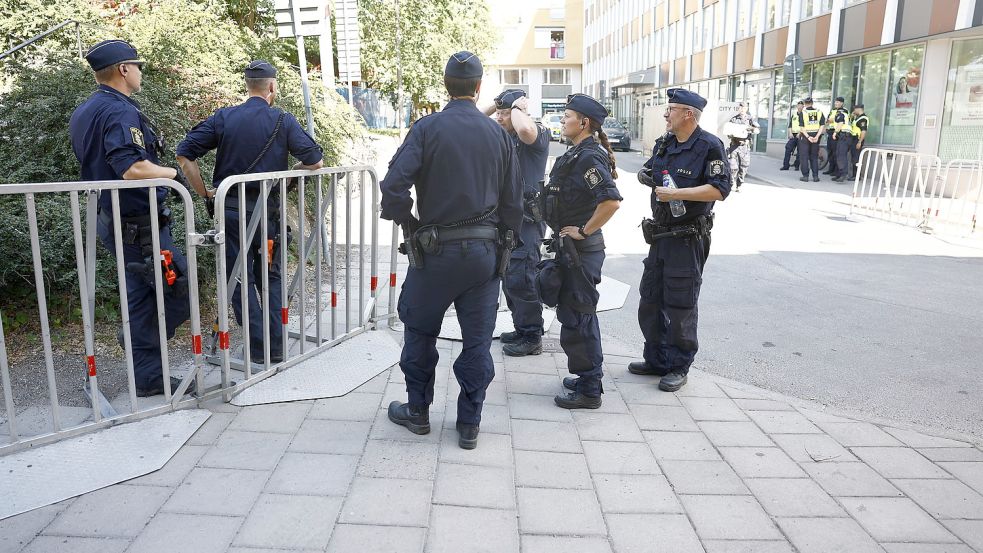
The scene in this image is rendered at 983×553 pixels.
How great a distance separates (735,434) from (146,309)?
334 centimetres

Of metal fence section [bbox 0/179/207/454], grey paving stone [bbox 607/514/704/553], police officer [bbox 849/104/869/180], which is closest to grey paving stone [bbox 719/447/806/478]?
grey paving stone [bbox 607/514/704/553]

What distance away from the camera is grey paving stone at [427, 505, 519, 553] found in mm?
2756

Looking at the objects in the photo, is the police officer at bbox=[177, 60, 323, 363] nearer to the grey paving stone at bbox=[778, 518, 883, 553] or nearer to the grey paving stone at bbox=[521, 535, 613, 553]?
the grey paving stone at bbox=[521, 535, 613, 553]

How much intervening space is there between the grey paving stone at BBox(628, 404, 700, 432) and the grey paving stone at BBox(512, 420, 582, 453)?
43 centimetres

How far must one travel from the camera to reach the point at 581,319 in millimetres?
4062

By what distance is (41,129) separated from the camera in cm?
625

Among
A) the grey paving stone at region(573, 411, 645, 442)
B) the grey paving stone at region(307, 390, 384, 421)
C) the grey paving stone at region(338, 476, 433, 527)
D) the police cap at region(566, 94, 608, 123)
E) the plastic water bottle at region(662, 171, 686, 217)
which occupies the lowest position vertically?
the grey paving stone at region(573, 411, 645, 442)

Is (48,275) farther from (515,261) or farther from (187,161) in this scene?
(515,261)

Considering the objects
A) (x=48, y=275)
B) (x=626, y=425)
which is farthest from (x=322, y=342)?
(x=626, y=425)

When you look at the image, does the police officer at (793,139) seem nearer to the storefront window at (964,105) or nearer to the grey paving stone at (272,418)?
the storefront window at (964,105)

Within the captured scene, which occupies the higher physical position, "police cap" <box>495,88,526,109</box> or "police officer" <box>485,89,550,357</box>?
"police cap" <box>495,88,526,109</box>

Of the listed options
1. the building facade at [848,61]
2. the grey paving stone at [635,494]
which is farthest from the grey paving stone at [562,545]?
the building facade at [848,61]

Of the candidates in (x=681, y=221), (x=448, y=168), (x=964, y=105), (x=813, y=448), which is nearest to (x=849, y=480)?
(x=813, y=448)

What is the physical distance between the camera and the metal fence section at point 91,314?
3121 mm
